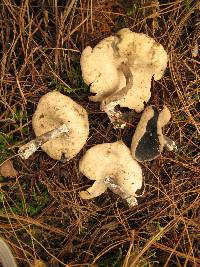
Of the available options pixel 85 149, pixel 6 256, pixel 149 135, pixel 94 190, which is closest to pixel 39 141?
pixel 85 149

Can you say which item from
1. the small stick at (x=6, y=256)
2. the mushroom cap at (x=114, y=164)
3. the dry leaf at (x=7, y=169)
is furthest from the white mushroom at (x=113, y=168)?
the small stick at (x=6, y=256)

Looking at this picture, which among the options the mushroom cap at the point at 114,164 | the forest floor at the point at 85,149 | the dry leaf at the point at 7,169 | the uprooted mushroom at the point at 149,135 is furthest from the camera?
the dry leaf at the point at 7,169

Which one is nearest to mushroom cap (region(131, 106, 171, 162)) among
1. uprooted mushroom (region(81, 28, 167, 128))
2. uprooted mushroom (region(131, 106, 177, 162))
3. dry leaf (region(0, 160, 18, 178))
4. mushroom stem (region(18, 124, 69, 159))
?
uprooted mushroom (region(131, 106, 177, 162))

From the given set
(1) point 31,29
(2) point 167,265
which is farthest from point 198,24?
(2) point 167,265

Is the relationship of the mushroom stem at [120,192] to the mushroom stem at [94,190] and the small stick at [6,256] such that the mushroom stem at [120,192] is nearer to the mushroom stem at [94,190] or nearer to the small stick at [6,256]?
the mushroom stem at [94,190]

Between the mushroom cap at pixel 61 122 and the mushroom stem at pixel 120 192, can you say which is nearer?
the mushroom cap at pixel 61 122

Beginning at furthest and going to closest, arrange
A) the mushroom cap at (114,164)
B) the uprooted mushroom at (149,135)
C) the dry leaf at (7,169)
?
the dry leaf at (7,169)
the mushroom cap at (114,164)
the uprooted mushroom at (149,135)

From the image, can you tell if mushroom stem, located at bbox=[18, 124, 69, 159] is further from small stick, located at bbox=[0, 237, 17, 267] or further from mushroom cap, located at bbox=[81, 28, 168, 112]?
small stick, located at bbox=[0, 237, 17, 267]
